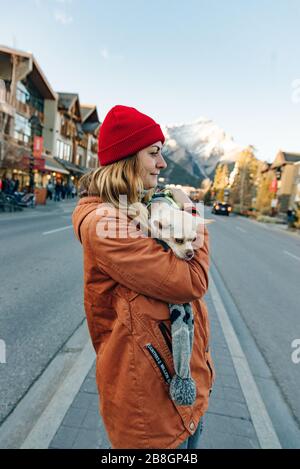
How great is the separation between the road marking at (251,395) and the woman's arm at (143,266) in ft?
6.25

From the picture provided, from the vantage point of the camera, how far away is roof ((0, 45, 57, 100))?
80.3 feet

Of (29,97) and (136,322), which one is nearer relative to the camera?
(136,322)

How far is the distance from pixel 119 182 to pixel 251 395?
2.62 metres

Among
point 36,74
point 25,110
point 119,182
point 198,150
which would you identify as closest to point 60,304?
point 119,182

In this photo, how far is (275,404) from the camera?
2863 millimetres

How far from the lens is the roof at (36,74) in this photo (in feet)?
80.3

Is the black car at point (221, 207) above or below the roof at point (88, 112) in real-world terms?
below

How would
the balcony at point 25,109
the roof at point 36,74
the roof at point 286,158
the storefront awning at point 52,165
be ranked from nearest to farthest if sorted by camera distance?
the roof at point 36,74, the balcony at point 25,109, the storefront awning at point 52,165, the roof at point 286,158

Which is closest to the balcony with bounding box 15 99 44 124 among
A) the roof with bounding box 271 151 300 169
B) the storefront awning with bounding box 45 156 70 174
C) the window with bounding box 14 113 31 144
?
the window with bounding box 14 113 31 144

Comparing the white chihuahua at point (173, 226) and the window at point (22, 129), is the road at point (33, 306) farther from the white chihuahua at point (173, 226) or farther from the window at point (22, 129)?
the window at point (22, 129)

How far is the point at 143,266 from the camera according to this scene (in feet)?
3.77

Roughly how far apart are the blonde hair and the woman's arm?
0.47 ft

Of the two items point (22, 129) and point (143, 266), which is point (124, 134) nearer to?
point (143, 266)

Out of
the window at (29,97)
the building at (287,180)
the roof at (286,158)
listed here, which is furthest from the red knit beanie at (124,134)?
the roof at (286,158)
